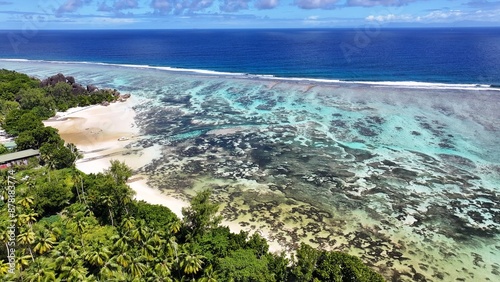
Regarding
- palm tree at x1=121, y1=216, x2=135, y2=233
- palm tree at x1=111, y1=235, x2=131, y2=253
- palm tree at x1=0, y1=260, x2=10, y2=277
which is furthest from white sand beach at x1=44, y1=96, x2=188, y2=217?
palm tree at x1=0, y1=260, x2=10, y2=277

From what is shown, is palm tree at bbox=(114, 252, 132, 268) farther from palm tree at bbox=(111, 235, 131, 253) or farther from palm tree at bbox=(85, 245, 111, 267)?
palm tree at bbox=(85, 245, 111, 267)

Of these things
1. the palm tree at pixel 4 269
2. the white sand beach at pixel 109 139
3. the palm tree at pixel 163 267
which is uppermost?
the palm tree at pixel 163 267

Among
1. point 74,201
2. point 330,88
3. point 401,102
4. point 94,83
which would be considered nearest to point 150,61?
point 94,83

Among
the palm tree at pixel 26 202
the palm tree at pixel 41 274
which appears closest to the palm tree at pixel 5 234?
the palm tree at pixel 26 202

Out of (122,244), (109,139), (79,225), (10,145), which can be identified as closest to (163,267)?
(122,244)

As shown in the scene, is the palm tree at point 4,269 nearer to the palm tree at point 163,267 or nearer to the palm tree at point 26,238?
the palm tree at point 26,238

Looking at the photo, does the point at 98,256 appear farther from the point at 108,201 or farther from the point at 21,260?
the point at 108,201

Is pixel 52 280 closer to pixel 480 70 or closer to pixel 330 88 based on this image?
pixel 330 88
